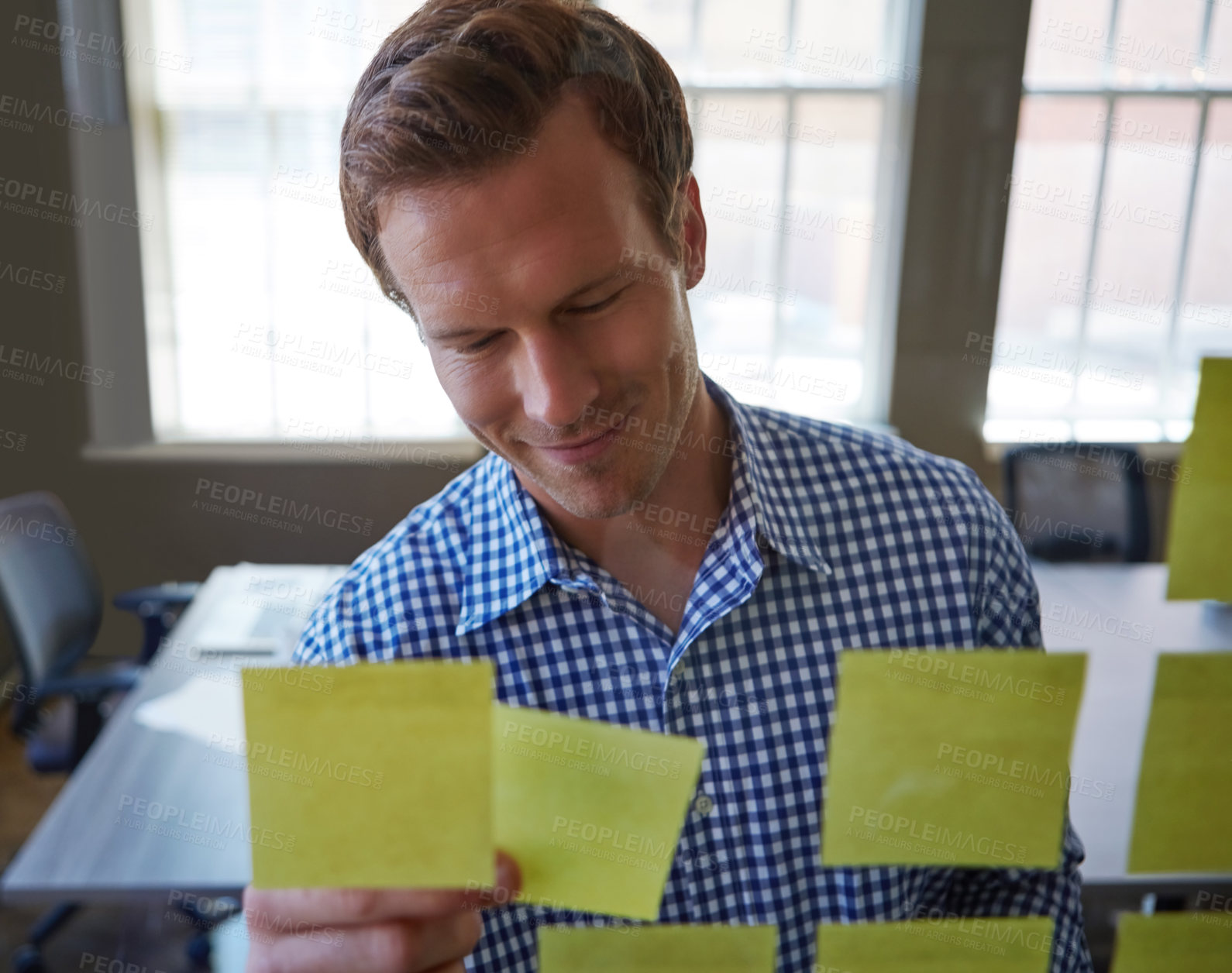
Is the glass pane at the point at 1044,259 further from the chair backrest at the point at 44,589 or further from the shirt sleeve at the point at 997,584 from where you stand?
the shirt sleeve at the point at 997,584

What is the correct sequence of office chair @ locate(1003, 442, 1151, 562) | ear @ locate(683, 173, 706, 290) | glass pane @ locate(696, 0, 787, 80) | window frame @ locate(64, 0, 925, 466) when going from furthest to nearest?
glass pane @ locate(696, 0, 787, 80)
window frame @ locate(64, 0, 925, 466)
office chair @ locate(1003, 442, 1151, 562)
ear @ locate(683, 173, 706, 290)

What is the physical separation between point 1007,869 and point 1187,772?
11.3 inches

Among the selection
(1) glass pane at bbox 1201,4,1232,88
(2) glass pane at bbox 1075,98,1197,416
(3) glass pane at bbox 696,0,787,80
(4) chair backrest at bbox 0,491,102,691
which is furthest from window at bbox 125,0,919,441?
(1) glass pane at bbox 1201,4,1232,88

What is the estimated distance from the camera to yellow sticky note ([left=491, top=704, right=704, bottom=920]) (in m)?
0.38

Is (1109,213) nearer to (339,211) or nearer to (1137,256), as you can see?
(1137,256)

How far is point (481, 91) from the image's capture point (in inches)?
24.5

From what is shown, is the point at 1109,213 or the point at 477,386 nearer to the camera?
the point at 477,386

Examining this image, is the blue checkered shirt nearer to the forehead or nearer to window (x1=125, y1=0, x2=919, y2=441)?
the forehead

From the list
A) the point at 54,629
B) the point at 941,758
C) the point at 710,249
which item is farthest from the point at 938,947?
the point at 710,249

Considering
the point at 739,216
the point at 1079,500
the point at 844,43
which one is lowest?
the point at 1079,500

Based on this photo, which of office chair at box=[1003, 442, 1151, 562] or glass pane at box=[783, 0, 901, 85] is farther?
glass pane at box=[783, 0, 901, 85]

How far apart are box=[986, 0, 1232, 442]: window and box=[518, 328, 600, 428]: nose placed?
346 cm

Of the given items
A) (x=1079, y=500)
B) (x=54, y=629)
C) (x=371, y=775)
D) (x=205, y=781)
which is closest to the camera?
(x=371, y=775)

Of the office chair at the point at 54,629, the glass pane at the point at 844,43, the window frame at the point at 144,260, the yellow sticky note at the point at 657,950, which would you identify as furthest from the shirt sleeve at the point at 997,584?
the glass pane at the point at 844,43
